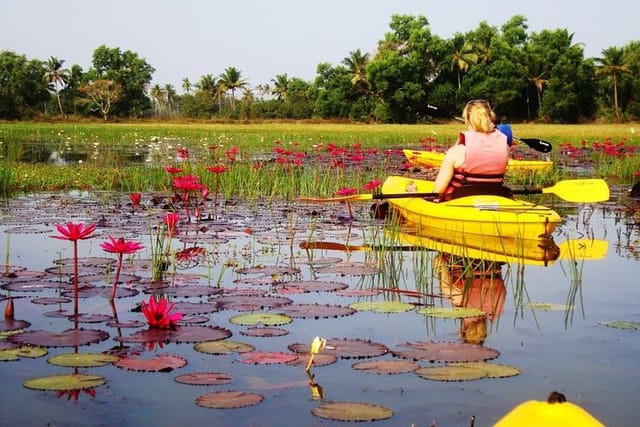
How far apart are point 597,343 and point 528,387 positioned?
93 cm

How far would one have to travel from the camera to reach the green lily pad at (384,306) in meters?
4.80

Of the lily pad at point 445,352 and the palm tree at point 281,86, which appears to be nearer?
the lily pad at point 445,352

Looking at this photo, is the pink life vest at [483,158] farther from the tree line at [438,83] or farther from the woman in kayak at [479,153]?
the tree line at [438,83]

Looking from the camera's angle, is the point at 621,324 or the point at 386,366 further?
the point at 621,324

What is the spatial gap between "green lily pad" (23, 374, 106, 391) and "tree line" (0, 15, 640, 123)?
51338mm

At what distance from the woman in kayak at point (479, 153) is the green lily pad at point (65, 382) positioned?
4.96 metres

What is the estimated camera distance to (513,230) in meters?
7.53

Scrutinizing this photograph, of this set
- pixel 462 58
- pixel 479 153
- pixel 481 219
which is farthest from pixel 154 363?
pixel 462 58

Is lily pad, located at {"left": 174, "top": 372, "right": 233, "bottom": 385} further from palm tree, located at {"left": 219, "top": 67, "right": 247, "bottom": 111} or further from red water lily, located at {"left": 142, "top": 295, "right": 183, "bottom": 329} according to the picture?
palm tree, located at {"left": 219, "top": 67, "right": 247, "bottom": 111}

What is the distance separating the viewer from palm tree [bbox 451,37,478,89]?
6125cm

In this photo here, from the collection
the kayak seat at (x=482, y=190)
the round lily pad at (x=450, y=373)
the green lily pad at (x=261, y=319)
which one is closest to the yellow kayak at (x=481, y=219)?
the kayak seat at (x=482, y=190)

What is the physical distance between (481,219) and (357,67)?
6088 centimetres

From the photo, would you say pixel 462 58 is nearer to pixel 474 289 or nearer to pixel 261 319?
pixel 474 289

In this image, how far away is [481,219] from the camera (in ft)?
25.2
